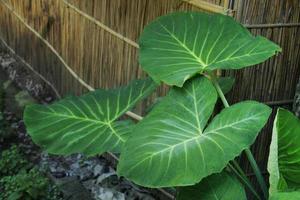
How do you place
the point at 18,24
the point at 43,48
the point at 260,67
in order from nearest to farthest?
1. the point at 260,67
2. the point at 43,48
3. the point at 18,24

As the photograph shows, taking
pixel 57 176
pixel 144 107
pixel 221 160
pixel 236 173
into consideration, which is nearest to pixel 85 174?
pixel 57 176

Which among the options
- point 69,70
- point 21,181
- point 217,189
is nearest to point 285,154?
point 217,189

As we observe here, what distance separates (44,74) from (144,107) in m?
1.82

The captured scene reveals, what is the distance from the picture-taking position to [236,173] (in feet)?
7.09

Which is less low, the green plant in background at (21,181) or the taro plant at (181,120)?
the taro plant at (181,120)

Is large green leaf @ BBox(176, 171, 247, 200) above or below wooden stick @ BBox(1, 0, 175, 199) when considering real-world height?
above

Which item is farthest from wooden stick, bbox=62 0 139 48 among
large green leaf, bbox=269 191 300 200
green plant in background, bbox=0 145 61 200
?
large green leaf, bbox=269 191 300 200

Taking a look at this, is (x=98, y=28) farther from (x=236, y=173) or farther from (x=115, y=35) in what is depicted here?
(x=236, y=173)

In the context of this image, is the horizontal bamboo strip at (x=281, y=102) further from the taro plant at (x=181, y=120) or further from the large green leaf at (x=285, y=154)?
the large green leaf at (x=285, y=154)

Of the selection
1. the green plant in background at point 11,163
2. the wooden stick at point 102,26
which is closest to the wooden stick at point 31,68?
the wooden stick at point 102,26

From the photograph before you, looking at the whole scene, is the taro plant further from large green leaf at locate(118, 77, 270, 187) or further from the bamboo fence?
the bamboo fence

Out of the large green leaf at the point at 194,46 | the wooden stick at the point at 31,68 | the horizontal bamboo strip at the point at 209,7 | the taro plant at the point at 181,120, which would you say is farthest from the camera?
the wooden stick at the point at 31,68

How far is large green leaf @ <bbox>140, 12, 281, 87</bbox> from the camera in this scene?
2129 millimetres

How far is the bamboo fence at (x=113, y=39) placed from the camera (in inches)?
99.3
